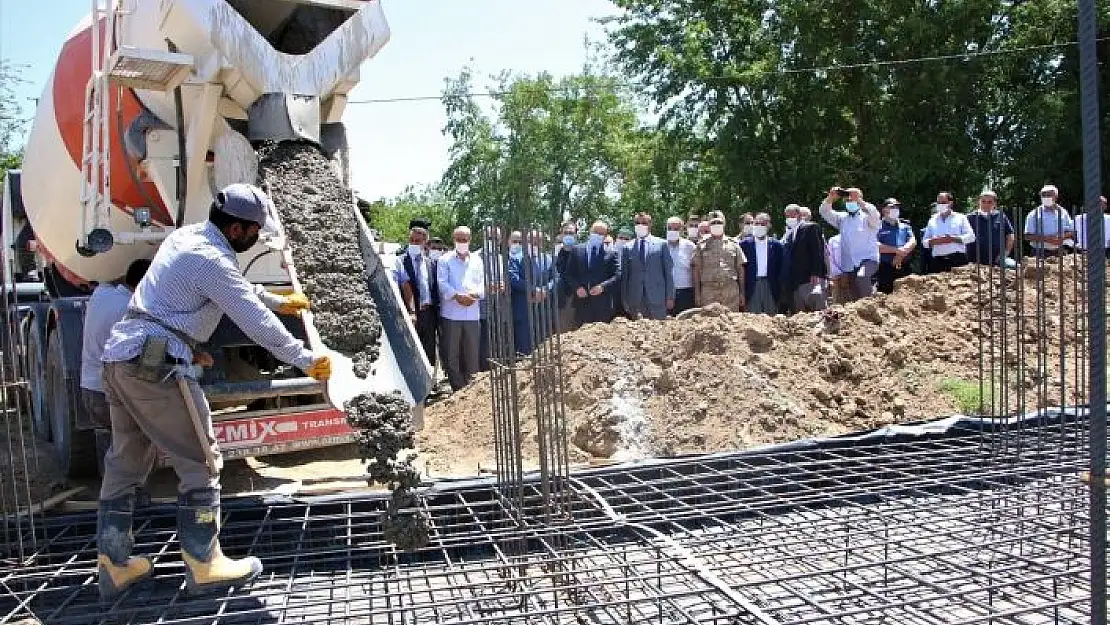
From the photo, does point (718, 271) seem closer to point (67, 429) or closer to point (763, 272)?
point (763, 272)

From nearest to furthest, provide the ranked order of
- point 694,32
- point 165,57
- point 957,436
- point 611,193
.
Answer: point 165,57 → point 957,436 → point 694,32 → point 611,193

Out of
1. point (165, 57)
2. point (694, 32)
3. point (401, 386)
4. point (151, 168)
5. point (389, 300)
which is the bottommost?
point (401, 386)

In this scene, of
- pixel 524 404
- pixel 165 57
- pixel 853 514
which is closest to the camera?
pixel 853 514

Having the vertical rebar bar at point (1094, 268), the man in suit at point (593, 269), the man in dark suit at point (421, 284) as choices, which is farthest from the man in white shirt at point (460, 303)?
the vertical rebar bar at point (1094, 268)

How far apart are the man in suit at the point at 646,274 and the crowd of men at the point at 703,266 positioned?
0.04 ft

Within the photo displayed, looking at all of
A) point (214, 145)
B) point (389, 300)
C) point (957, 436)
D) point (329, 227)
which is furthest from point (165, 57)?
point (957, 436)

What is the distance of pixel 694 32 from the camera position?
20406mm

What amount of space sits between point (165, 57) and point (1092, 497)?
15.8 ft

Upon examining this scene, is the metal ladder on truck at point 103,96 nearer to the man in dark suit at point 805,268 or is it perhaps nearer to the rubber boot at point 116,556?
the rubber boot at point 116,556

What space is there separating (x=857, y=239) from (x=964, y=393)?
10.4 ft

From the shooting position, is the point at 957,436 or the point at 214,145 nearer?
the point at 214,145

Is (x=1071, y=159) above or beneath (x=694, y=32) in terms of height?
beneath

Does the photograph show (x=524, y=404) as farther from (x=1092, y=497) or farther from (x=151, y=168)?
(x=1092, y=497)

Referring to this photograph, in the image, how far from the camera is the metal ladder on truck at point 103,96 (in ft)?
17.2
